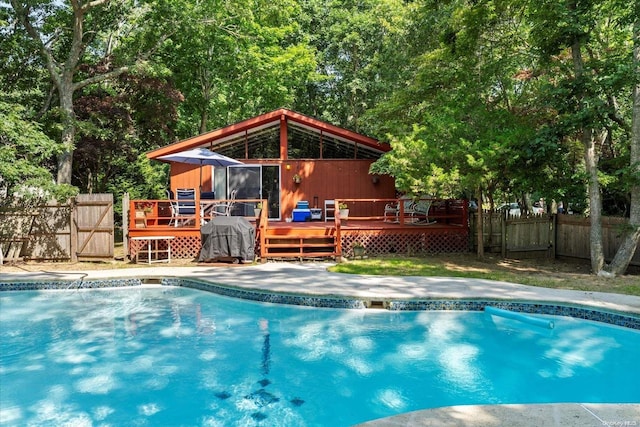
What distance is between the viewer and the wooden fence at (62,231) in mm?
11117

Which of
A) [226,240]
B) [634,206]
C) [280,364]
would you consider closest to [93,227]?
[226,240]

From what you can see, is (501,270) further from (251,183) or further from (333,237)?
(251,183)

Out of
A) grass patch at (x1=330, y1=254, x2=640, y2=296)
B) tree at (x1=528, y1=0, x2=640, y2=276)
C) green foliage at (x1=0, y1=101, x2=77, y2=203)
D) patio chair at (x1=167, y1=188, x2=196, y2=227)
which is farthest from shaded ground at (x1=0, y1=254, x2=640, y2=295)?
green foliage at (x1=0, y1=101, x2=77, y2=203)

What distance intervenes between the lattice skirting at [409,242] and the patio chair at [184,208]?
159 inches

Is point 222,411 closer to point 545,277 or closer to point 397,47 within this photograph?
point 545,277

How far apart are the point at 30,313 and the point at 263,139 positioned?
924cm

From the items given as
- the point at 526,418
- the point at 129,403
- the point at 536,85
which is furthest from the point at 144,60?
the point at 526,418

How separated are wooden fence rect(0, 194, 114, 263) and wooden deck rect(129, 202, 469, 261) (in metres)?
0.71

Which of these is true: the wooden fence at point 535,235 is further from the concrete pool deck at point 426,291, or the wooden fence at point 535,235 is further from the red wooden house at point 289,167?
the concrete pool deck at point 426,291

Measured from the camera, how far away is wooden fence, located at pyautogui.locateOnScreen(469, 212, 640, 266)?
11203mm

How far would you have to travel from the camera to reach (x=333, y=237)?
1173 centimetres

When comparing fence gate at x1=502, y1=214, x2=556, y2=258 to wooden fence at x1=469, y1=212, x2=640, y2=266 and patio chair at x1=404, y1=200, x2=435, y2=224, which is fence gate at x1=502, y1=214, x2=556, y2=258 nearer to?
wooden fence at x1=469, y1=212, x2=640, y2=266

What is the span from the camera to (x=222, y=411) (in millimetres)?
4496

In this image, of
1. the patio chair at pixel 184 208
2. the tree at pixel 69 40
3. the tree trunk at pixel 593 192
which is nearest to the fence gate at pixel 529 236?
the tree trunk at pixel 593 192
